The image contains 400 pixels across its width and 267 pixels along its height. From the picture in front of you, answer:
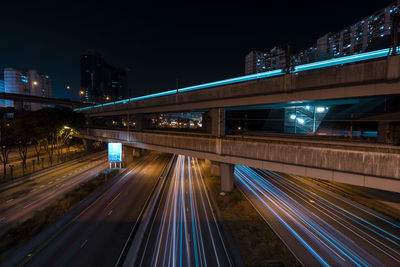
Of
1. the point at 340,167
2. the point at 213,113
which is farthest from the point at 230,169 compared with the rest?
the point at 340,167

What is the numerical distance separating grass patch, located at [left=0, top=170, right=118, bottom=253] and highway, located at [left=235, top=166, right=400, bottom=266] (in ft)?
64.3

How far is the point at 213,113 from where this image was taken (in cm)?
1950

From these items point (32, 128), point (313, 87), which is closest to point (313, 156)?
point (313, 87)

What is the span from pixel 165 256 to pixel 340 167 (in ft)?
45.5

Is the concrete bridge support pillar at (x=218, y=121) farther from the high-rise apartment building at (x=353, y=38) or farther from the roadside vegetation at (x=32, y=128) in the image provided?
the high-rise apartment building at (x=353, y=38)

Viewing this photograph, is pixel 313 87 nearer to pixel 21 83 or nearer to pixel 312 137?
pixel 312 137

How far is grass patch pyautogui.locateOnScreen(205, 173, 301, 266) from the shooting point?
10.7m

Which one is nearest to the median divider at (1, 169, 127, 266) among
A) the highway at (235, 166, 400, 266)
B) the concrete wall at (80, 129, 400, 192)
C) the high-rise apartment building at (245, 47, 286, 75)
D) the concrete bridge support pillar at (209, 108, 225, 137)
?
the concrete wall at (80, 129, 400, 192)

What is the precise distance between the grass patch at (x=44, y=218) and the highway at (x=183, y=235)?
928 cm

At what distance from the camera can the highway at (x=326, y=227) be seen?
11.0 metres

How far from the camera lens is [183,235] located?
1303cm

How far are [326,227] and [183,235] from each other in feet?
39.4

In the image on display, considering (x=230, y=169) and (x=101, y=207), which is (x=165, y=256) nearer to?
(x=101, y=207)

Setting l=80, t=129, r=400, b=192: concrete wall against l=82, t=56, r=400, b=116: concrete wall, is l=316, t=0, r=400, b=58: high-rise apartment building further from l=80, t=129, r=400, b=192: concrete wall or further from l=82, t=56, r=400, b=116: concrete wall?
l=80, t=129, r=400, b=192: concrete wall
